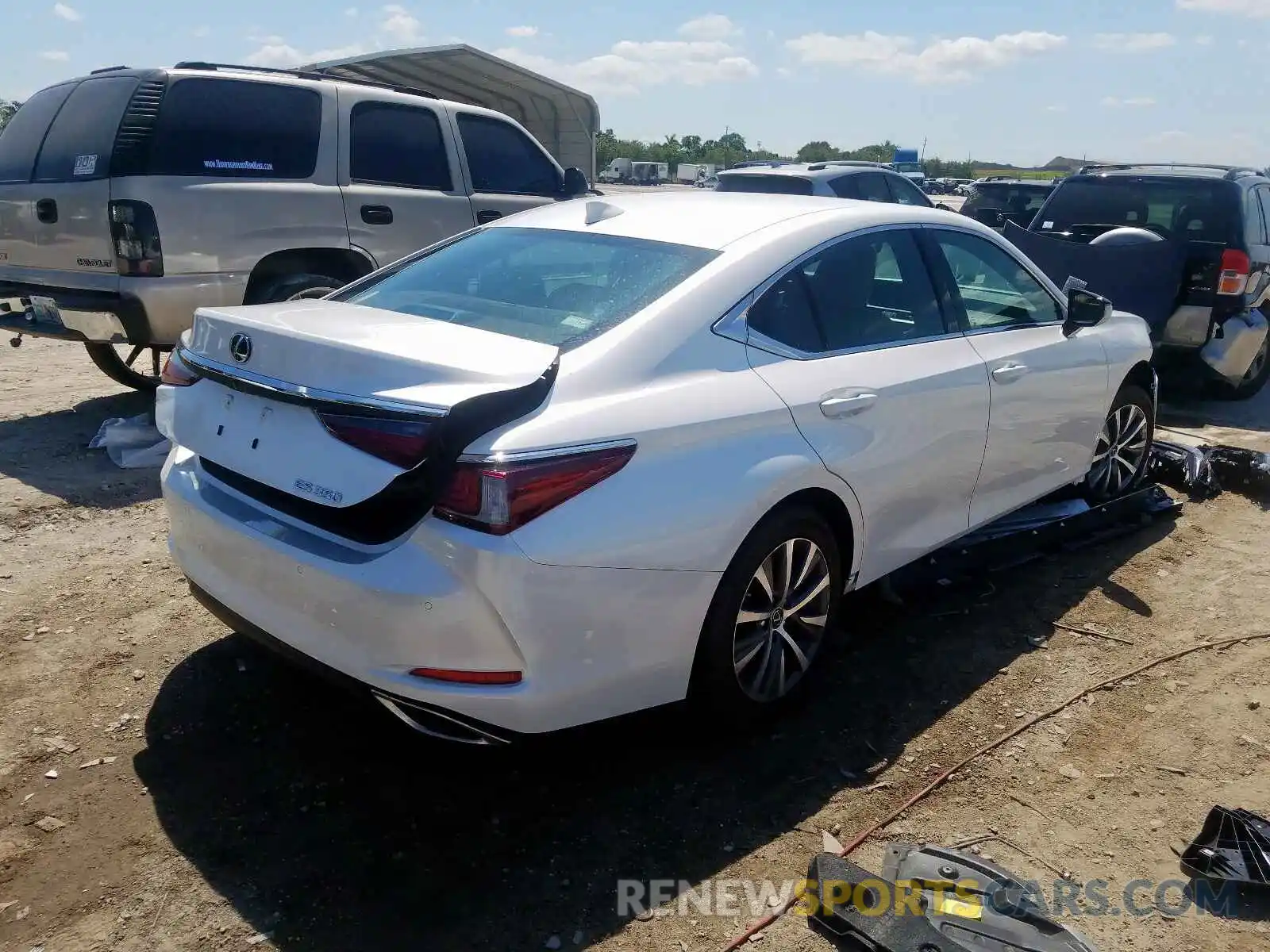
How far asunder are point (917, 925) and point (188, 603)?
9.74 ft

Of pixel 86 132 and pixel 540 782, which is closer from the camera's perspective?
pixel 540 782

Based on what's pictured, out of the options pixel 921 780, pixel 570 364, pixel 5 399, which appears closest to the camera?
pixel 570 364

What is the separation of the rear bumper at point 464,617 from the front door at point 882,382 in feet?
2.52

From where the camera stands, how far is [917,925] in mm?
2418

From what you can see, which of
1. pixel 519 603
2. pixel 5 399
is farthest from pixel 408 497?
pixel 5 399

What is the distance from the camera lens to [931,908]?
2.48m

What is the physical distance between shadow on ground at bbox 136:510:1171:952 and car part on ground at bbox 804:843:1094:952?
0.24 metres

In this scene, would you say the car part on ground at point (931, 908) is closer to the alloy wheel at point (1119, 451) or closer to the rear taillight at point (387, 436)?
the rear taillight at point (387, 436)

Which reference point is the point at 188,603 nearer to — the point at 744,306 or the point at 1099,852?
the point at 744,306

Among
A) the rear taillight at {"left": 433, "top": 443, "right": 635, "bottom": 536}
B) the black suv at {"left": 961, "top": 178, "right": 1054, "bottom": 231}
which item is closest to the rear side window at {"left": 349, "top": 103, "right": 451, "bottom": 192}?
the rear taillight at {"left": 433, "top": 443, "right": 635, "bottom": 536}

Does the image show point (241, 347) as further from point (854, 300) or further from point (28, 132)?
point (28, 132)

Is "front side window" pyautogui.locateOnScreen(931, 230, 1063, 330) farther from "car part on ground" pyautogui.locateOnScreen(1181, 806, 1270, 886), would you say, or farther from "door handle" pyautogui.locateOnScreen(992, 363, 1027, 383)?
"car part on ground" pyautogui.locateOnScreen(1181, 806, 1270, 886)

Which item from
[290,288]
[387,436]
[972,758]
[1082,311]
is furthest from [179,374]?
[1082,311]

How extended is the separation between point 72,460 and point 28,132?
218cm
